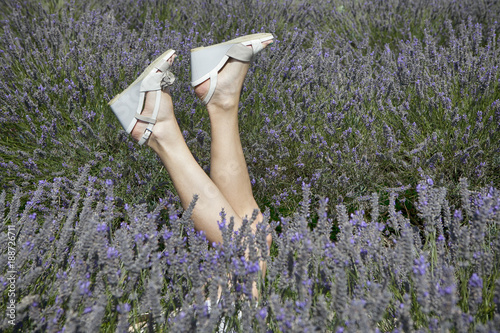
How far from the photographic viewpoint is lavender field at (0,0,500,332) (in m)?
1.24

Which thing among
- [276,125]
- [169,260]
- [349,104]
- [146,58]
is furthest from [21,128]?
[349,104]

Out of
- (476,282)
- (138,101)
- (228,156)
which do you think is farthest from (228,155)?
(476,282)

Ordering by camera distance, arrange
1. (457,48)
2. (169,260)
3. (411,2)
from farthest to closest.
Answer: (411,2), (457,48), (169,260)

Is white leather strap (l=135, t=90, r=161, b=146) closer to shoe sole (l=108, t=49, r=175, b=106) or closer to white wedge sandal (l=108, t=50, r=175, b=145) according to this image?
white wedge sandal (l=108, t=50, r=175, b=145)

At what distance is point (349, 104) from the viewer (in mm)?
2471

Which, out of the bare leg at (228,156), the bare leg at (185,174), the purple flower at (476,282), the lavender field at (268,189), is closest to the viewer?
the purple flower at (476,282)

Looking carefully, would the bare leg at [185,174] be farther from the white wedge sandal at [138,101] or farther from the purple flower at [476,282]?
the purple flower at [476,282]

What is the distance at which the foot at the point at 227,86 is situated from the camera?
2043 mm

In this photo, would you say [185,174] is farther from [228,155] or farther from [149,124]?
[149,124]

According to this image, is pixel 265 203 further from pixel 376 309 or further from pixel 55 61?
pixel 55 61

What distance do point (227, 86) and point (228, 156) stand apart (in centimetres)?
36

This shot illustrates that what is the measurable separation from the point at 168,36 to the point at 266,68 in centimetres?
81

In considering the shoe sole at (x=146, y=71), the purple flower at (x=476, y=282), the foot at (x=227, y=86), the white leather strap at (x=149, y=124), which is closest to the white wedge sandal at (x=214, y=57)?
the foot at (x=227, y=86)

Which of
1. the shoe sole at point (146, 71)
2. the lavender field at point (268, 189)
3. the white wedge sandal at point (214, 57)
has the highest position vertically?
the shoe sole at point (146, 71)
